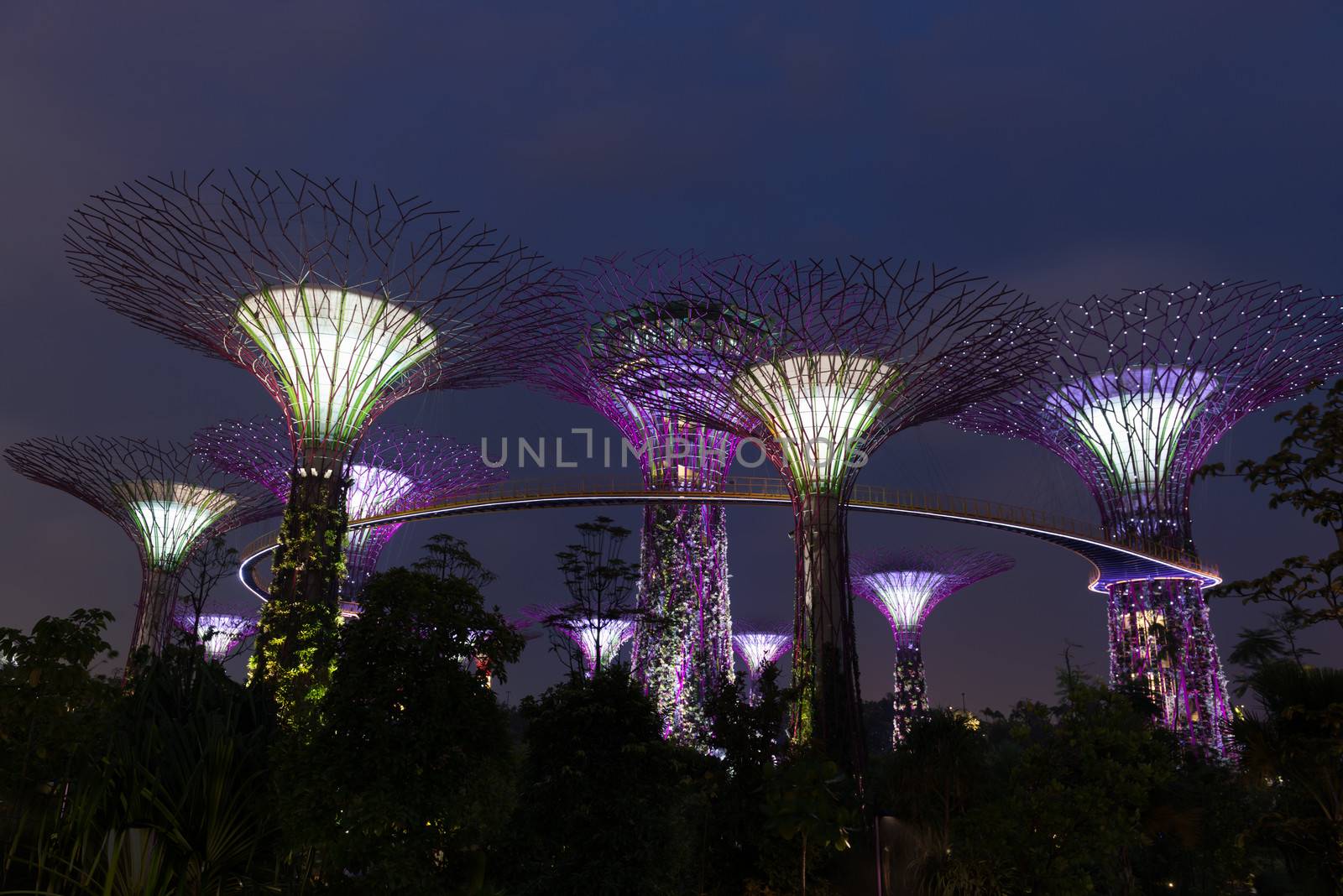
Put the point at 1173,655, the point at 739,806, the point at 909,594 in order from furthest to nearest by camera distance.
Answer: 1. the point at 909,594
2. the point at 1173,655
3. the point at 739,806

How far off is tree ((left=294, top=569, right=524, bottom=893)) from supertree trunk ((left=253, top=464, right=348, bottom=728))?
916cm

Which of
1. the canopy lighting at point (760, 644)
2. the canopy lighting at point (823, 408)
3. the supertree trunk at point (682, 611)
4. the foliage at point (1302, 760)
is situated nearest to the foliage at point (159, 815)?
the foliage at point (1302, 760)

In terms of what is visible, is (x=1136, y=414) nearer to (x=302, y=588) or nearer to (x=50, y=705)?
(x=302, y=588)

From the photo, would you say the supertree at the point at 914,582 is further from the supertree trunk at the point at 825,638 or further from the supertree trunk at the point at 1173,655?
the supertree trunk at the point at 825,638

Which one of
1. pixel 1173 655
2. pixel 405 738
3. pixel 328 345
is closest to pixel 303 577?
pixel 328 345

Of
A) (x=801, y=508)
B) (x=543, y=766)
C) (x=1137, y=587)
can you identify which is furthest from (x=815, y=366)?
(x=1137, y=587)

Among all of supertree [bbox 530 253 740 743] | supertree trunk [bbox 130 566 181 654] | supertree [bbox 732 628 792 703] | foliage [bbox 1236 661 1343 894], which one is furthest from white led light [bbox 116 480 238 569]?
foliage [bbox 1236 661 1343 894]

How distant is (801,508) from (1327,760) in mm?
15822

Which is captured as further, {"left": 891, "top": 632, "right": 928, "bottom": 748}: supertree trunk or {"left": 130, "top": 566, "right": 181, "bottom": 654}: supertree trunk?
{"left": 891, "top": 632, "right": 928, "bottom": 748}: supertree trunk

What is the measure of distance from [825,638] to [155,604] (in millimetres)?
30245

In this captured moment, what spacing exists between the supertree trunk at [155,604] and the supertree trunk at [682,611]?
65.0 feet

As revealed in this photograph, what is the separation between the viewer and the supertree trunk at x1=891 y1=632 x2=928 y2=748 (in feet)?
165

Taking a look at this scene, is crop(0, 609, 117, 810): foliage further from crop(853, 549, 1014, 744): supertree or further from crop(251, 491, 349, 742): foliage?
crop(853, 549, 1014, 744): supertree

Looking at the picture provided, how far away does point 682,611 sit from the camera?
35719 millimetres
